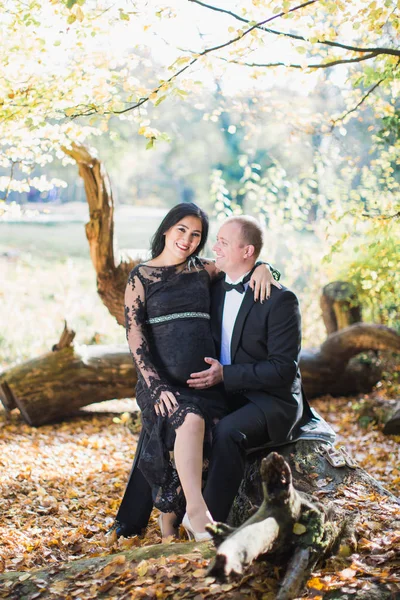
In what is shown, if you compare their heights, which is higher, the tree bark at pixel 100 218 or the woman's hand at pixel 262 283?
the tree bark at pixel 100 218

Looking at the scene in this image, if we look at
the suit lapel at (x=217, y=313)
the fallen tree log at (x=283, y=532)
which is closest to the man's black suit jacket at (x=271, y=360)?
the suit lapel at (x=217, y=313)

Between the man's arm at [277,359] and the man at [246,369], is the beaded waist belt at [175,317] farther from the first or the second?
the man's arm at [277,359]

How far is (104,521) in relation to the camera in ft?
14.1

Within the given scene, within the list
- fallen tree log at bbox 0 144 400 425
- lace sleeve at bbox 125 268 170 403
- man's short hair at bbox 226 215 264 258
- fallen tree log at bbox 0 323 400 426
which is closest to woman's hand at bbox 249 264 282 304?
man's short hair at bbox 226 215 264 258

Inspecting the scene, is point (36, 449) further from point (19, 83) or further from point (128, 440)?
point (19, 83)

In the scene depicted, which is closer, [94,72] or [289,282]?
[94,72]

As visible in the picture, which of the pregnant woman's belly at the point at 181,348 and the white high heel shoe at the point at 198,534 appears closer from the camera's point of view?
the white high heel shoe at the point at 198,534

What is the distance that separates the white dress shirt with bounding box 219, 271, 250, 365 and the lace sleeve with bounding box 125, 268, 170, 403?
1.43 ft

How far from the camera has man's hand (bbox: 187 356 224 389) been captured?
3578 mm

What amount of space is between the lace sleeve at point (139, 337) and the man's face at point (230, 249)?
518 mm

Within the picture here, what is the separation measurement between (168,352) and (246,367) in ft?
1.59

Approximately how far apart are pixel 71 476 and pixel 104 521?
1001mm

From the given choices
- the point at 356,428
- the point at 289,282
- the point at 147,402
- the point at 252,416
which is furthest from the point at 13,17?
the point at 289,282

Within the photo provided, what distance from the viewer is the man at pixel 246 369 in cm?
332
